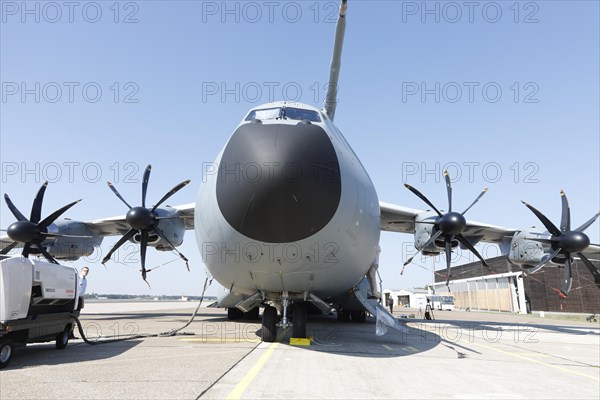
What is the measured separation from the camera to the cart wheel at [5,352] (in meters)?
6.31

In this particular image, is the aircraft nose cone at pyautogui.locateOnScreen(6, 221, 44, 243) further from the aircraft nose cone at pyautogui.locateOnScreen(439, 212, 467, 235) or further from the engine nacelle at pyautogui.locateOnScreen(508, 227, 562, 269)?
the engine nacelle at pyautogui.locateOnScreen(508, 227, 562, 269)

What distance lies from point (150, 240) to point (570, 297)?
40.9m

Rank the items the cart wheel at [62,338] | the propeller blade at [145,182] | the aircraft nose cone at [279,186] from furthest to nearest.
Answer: the propeller blade at [145,182] → the cart wheel at [62,338] → the aircraft nose cone at [279,186]

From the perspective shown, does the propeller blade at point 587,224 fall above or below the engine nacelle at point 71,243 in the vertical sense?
above

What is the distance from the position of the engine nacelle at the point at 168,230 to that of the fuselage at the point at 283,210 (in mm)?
6797

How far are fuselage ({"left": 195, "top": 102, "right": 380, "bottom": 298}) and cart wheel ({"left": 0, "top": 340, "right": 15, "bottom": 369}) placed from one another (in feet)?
11.6

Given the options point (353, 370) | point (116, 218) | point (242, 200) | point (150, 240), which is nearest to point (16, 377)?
point (242, 200)

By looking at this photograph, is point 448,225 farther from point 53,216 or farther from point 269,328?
point 53,216

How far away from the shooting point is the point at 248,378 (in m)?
5.26

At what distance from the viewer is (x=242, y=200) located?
6707mm

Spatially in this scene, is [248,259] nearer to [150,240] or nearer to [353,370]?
[353,370]

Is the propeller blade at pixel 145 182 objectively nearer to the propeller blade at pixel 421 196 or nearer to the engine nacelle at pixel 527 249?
the propeller blade at pixel 421 196

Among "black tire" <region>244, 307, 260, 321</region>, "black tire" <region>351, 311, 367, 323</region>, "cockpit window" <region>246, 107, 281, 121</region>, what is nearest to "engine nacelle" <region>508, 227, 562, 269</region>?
"black tire" <region>351, 311, 367, 323</region>

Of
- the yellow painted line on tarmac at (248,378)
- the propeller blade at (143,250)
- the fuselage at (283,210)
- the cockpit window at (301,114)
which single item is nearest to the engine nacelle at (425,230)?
the fuselage at (283,210)
